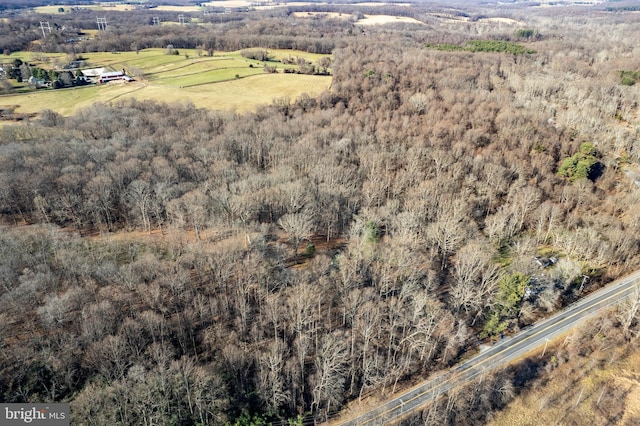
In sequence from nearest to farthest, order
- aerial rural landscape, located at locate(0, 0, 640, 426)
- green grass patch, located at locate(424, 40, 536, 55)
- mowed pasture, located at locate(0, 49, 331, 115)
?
aerial rural landscape, located at locate(0, 0, 640, 426) < mowed pasture, located at locate(0, 49, 331, 115) < green grass patch, located at locate(424, 40, 536, 55)

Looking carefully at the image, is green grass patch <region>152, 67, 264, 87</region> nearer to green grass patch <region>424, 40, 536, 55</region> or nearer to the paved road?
green grass patch <region>424, 40, 536, 55</region>

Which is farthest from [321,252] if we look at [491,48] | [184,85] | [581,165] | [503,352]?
[491,48]

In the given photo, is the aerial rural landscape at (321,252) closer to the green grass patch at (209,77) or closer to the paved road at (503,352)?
the paved road at (503,352)

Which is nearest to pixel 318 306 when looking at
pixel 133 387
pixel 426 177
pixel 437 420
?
pixel 437 420

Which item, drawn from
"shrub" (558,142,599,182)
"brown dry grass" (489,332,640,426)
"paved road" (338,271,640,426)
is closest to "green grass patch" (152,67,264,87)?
"shrub" (558,142,599,182)

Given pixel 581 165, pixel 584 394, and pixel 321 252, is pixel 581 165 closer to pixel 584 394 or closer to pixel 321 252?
pixel 584 394

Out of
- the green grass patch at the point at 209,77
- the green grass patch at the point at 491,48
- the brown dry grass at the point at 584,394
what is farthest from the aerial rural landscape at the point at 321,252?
the green grass patch at the point at 491,48
